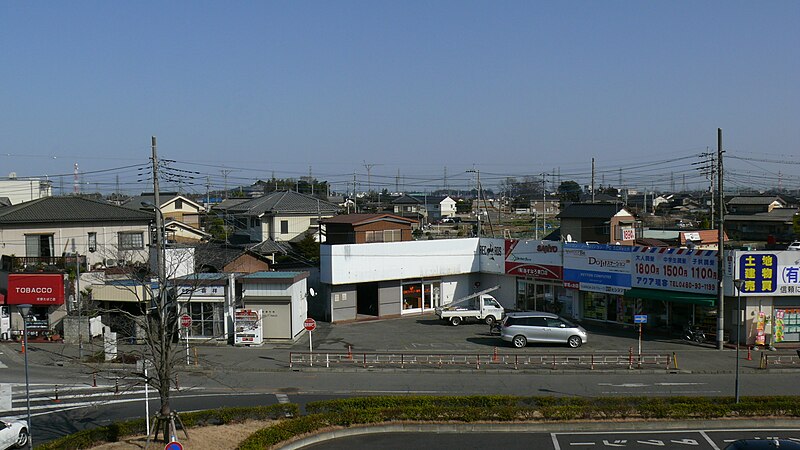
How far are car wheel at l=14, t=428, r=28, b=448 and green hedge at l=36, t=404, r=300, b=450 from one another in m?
1.06

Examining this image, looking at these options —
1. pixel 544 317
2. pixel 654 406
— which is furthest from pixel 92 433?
pixel 544 317

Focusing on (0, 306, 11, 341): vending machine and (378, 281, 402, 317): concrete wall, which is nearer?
(0, 306, 11, 341): vending machine

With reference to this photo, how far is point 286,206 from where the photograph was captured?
60281 mm

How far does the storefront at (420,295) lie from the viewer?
39.7 meters

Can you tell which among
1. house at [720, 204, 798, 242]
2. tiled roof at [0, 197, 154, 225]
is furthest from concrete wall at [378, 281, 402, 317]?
house at [720, 204, 798, 242]

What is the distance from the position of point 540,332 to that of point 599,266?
660 cm

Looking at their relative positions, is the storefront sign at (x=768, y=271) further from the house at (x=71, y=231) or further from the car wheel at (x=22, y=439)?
the house at (x=71, y=231)

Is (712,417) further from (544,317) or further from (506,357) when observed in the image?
(544,317)

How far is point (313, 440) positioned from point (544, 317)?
15.2m

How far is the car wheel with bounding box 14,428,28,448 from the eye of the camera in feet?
57.1

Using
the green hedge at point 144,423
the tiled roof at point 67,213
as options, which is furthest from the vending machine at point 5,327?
the green hedge at point 144,423

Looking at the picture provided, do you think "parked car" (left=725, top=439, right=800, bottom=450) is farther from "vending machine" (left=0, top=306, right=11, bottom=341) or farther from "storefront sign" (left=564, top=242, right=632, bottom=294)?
"vending machine" (left=0, top=306, right=11, bottom=341)

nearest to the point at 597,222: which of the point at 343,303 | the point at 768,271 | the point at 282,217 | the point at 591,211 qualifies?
the point at 591,211

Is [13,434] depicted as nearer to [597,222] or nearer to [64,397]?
[64,397]
